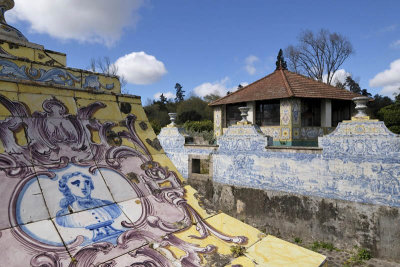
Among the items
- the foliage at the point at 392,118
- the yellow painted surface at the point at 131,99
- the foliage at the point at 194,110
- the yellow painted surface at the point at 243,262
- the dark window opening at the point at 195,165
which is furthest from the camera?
the foliage at the point at 194,110

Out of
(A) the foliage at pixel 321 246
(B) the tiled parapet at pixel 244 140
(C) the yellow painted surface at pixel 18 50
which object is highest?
(C) the yellow painted surface at pixel 18 50

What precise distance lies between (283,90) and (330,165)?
5646 millimetres

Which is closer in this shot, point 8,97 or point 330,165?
point 8,97

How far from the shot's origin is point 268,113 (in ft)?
41.6

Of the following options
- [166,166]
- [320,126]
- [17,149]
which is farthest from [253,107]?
[17,149]

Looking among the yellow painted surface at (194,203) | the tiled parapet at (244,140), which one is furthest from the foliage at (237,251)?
the tiled parapet at (244,140)

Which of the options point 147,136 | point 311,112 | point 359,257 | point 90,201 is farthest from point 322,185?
point 90,201

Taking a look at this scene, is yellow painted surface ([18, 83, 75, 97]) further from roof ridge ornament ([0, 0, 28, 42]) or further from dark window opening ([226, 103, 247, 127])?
dark window opening ([226, 103, 247, 127])

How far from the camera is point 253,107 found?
12.9 metres

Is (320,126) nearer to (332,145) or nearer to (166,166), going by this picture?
(332,145)

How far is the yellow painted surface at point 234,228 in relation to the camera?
2.00m

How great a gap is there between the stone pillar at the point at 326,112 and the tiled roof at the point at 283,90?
33cm

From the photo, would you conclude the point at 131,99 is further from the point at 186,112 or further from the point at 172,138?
the point at 186,112

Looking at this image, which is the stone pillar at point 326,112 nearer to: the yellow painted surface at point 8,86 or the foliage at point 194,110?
the yellow painted surface at point 8,86
